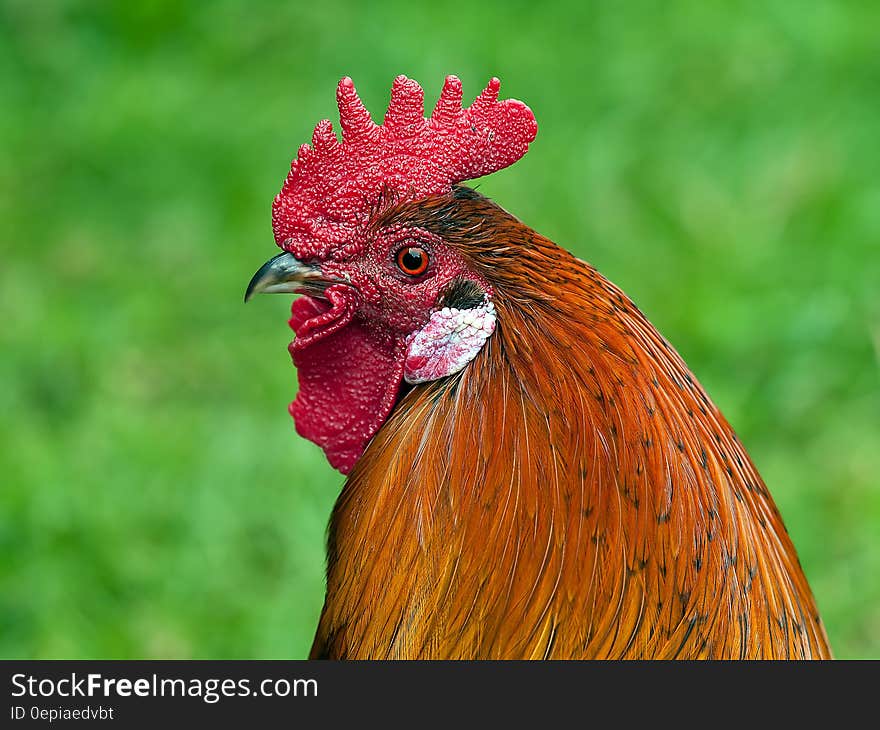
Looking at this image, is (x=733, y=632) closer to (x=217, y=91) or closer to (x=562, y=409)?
(x=562, y=409)

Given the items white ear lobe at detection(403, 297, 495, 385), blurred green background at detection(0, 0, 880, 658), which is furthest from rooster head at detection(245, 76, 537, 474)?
blurred green background at detection(0, 0, 880, 658)

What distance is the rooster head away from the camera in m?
2.29

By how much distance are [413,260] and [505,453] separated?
0.42 metres

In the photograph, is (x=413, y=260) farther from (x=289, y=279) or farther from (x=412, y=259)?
(x=289, y=279)

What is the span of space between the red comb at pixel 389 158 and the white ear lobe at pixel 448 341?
24 cm

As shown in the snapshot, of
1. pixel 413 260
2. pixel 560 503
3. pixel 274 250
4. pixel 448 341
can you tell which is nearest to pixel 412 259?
pixel 413 260

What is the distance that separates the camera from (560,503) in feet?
7.15

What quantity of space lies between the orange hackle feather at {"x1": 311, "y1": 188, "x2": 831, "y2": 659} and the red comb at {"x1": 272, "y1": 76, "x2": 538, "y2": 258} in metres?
0.10

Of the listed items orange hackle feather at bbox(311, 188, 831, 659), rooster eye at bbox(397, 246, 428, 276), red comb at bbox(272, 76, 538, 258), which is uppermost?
red comb at bbox(272, 76, 538, 258)

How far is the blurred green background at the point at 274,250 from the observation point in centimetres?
428

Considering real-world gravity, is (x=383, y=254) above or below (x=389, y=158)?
below

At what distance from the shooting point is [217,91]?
6.48m

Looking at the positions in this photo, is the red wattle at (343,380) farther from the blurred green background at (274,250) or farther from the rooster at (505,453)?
the blurred green background at (274,250)

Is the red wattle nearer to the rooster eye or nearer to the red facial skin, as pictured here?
the red facial skin
